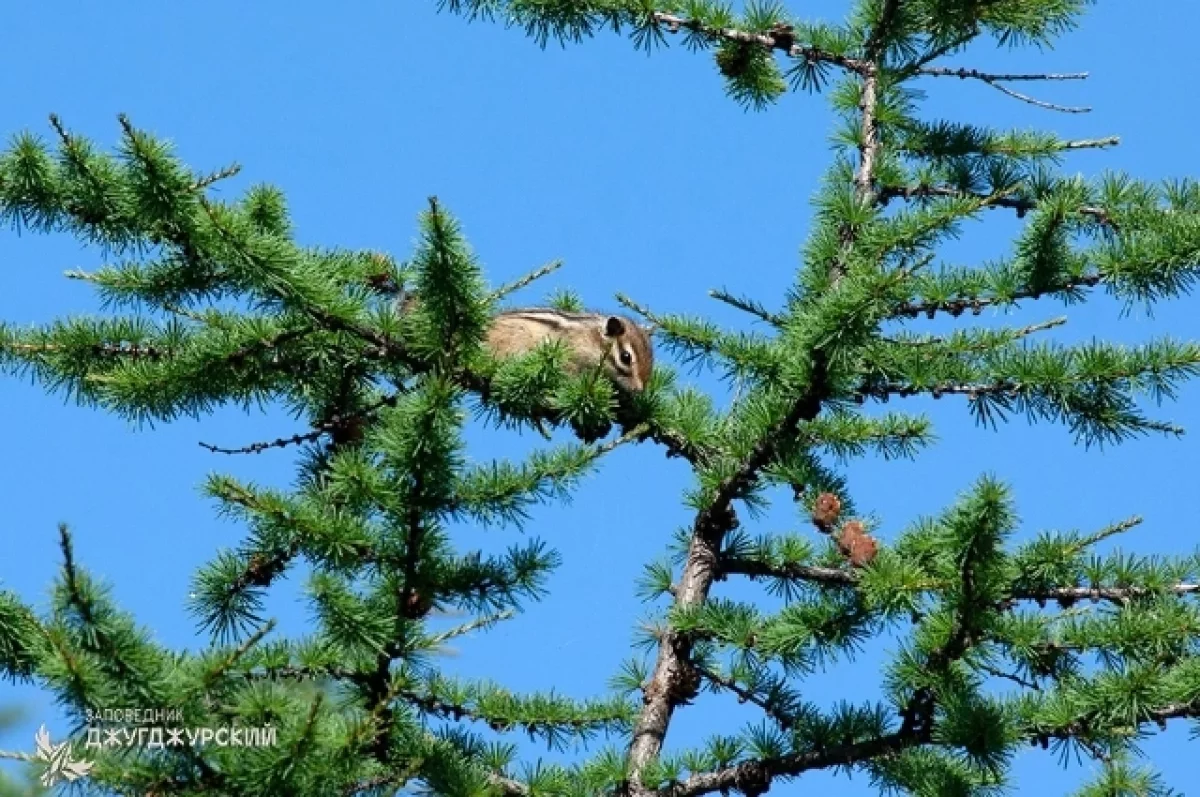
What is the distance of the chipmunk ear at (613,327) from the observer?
667 cm

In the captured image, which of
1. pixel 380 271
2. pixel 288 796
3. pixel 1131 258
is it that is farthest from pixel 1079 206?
pixel 288 796

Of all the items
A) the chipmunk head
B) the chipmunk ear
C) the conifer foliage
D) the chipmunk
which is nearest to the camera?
the conifer foliage

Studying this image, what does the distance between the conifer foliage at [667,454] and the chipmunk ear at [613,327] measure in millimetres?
561

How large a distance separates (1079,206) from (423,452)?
9.26 feet

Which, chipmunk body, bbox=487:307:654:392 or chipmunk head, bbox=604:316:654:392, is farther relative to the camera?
chipmunk body, bbox=487:307:654:392

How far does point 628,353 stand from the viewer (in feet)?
20.4

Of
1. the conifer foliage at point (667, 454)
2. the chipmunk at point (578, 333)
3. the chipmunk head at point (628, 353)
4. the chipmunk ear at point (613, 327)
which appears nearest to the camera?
the conifer foliage at point (667, 454)

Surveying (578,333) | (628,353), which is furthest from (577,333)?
(628,353)

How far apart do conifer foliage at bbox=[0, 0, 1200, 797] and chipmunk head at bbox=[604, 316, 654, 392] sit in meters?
0.12

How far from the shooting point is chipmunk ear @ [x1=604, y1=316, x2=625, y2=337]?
21.9 ft

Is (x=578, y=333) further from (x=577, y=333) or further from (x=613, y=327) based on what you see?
(x=613, y=327)

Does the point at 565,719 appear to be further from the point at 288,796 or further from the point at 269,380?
the point at 288,796

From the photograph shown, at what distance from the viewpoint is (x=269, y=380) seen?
5477mm

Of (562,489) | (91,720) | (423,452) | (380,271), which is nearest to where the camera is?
(91,720)
